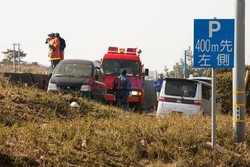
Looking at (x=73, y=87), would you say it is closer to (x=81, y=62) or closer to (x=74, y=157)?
(x=81, y=62)

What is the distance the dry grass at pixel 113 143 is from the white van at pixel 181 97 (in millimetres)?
4857

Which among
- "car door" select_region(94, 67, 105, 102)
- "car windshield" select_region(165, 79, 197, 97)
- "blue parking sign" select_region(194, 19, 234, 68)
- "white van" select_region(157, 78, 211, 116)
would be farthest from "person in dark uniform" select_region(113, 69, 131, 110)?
"blue parking sign" select_region(194, 19, 234, 68)

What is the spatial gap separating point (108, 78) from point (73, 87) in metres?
4.59

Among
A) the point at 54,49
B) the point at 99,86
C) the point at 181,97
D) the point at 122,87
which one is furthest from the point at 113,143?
the point at 54,49

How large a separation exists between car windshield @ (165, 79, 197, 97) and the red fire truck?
3.53m

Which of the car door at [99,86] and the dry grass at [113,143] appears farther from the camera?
the car door at [99,86]

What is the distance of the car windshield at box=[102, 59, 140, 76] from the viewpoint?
802 inches

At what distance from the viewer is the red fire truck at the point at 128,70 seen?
19.5m

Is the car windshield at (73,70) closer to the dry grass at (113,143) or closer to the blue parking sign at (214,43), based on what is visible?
the dry grass at (113,143)

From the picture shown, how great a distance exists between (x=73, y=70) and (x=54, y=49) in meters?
2.37

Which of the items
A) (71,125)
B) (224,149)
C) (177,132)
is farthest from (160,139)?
(71,125)

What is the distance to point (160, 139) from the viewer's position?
28.6 feet

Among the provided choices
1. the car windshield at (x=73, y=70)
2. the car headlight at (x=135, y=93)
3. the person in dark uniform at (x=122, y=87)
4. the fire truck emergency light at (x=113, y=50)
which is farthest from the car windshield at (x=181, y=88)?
the fire truck emergency light at (x=113, y=50)

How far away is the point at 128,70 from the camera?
2038 cm
